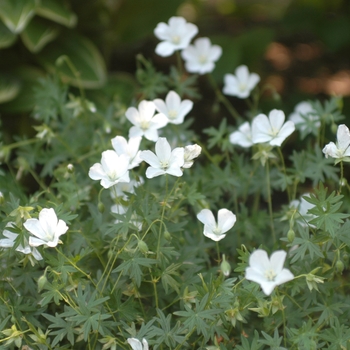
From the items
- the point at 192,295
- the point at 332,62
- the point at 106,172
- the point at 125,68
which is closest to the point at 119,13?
the point at 125,68

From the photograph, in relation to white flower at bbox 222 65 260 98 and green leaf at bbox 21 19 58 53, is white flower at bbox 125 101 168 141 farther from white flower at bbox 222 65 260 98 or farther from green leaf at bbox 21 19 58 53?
green leaf at bbox 21 19 58 53

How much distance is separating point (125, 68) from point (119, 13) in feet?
0.98

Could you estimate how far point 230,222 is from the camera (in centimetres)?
128

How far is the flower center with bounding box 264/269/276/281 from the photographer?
3.58 feet

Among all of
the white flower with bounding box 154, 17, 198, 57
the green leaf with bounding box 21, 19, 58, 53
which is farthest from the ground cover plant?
the green leaf with bounding box 21, 19, 58, 53

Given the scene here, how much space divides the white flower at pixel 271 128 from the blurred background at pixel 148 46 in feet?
1.82

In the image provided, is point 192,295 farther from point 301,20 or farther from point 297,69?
point 297,69

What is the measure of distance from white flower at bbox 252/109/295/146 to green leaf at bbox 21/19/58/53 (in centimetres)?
121

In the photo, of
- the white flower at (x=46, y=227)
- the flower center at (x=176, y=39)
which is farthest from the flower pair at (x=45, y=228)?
the flower center at (x=176, y=39)

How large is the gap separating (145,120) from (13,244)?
1.49ft

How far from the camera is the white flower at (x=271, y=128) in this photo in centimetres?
143

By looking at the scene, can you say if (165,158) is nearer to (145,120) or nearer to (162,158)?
(162,158)

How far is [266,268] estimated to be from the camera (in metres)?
1.11

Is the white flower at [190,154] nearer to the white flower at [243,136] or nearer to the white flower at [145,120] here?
the white flower at [145,120]
